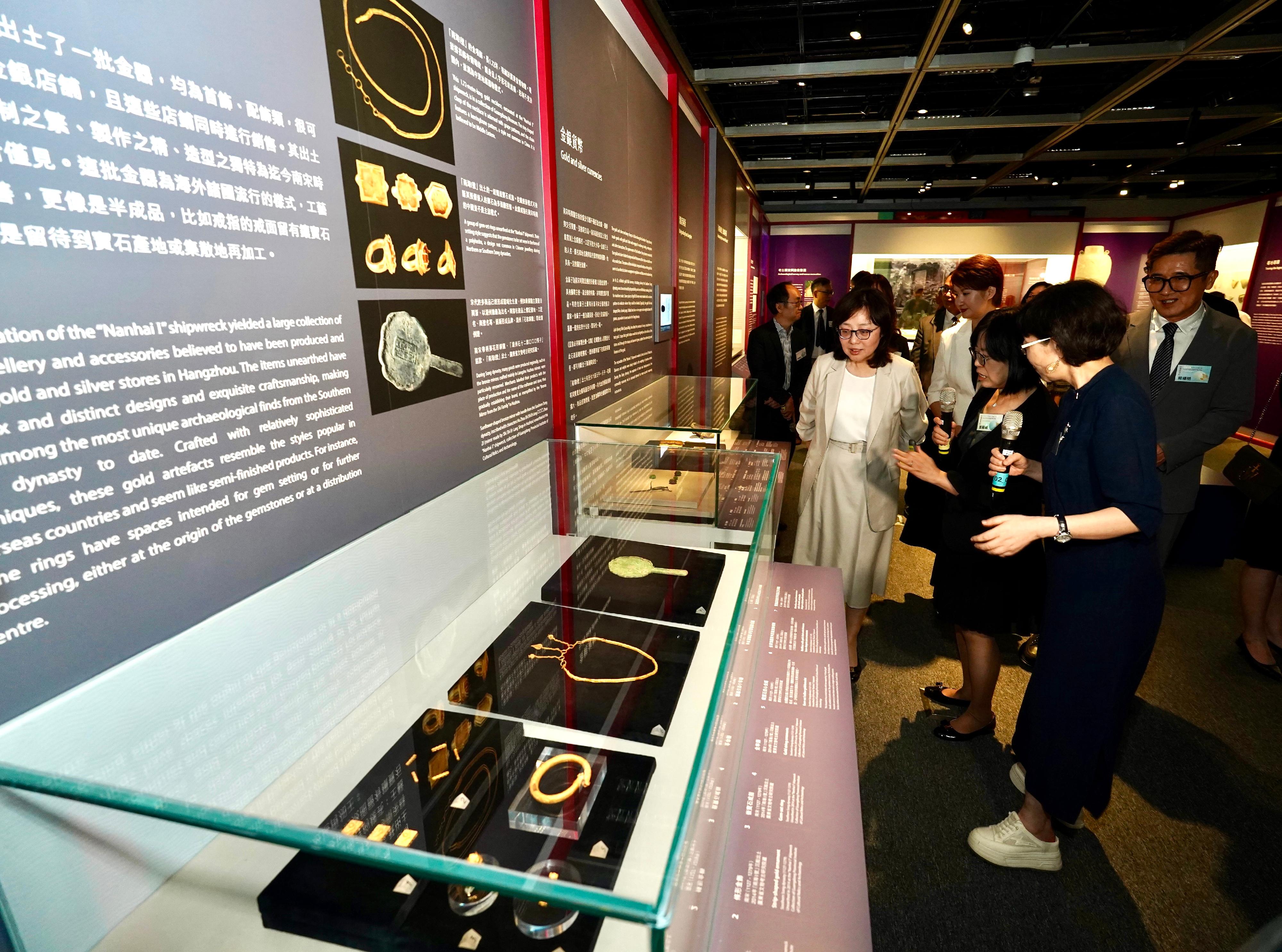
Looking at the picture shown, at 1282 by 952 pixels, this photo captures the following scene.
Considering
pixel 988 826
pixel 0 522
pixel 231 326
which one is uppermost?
pixel 231 326

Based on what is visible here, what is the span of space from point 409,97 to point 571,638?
4.15ft

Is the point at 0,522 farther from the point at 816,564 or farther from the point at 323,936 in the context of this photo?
the point at 816,564

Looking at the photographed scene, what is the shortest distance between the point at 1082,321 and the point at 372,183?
1.79m

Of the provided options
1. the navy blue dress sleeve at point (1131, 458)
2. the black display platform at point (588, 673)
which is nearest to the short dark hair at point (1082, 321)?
the navy blue dress sleeve at point (1131, 458)

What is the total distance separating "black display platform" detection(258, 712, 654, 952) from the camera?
2.38ft

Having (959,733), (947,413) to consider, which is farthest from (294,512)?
(959,733)

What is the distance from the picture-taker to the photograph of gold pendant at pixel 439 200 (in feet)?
4.97

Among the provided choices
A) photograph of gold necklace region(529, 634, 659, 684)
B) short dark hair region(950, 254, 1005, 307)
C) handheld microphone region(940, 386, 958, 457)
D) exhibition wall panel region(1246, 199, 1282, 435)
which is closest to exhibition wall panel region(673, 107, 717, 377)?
short dark hair region(950, 254, 1005, 307)

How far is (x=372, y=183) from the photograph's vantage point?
4.32 ft

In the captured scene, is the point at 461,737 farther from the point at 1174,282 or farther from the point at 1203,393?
the point at 1203,393

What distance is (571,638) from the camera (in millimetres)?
1342

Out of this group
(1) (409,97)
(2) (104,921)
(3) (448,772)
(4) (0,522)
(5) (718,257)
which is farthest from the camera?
(5) (718,257)

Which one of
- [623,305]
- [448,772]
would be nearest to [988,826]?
[448,772]

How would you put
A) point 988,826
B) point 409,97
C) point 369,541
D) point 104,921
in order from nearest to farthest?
1. point 104,921
2. point 369,541
3. point 409,97
4. point 988,826
